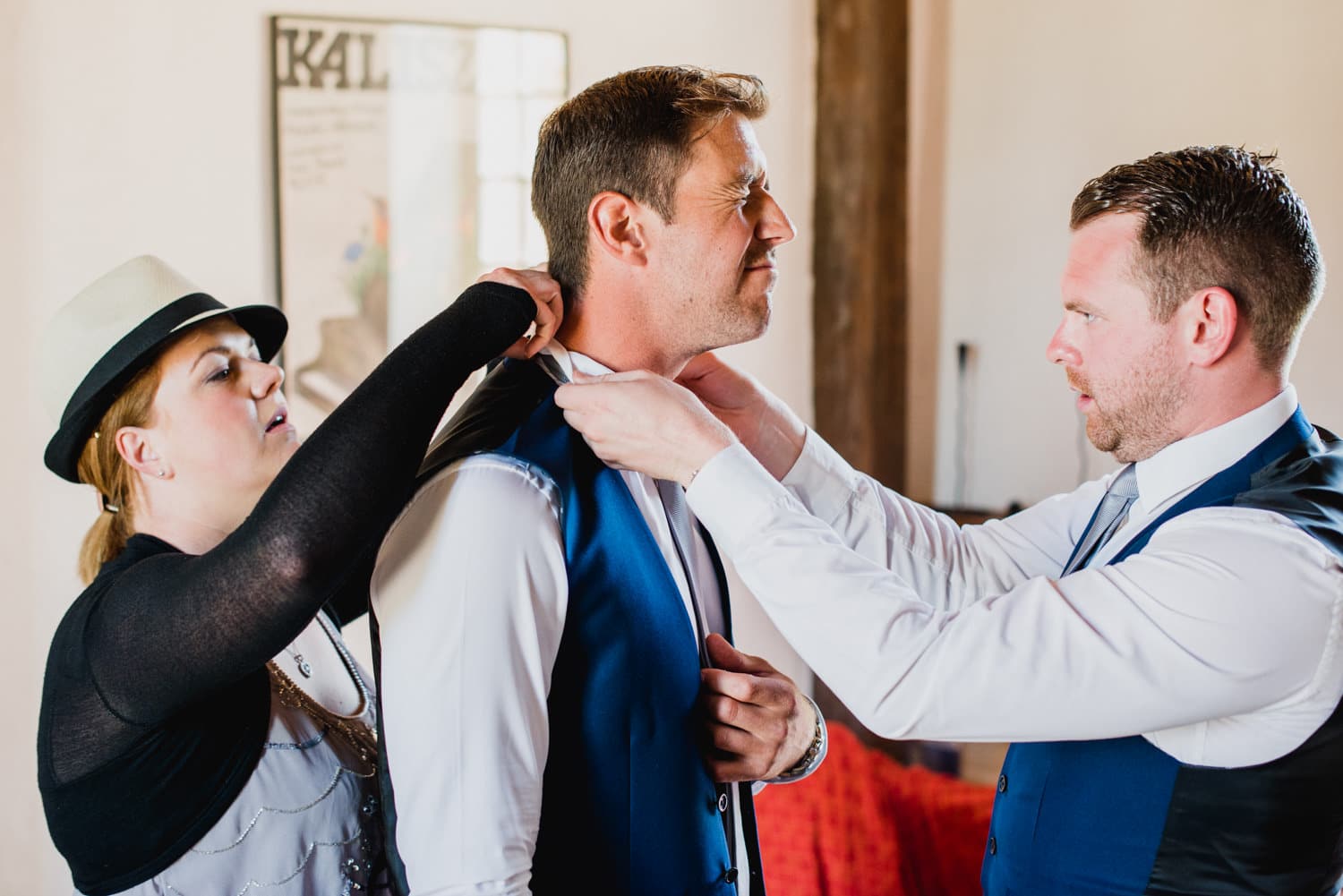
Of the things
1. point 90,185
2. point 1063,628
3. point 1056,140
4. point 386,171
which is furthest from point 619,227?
point 1056,140

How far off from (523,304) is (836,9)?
9.07ft

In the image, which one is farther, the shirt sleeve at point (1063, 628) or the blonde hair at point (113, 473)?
the blonde hair at point (113, 473)

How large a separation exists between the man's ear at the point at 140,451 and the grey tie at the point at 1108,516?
1.30m

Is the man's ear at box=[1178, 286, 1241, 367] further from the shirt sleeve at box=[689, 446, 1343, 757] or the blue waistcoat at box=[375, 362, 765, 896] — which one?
the blue waistcoat at box=[375, 362, 765, 896]

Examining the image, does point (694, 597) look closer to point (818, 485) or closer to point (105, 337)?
point (818, 485)

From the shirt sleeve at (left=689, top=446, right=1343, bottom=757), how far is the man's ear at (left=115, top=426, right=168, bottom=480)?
747 millimetres

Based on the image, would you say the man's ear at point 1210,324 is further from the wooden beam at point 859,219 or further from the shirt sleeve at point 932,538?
the wooden beam at point 859,219

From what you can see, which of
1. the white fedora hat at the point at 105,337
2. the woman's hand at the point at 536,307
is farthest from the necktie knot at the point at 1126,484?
the white fedora hat at the point at 105,337

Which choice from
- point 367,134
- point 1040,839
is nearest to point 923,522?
point 1040,839

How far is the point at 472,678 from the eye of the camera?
3.77ft

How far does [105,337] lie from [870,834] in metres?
2.06

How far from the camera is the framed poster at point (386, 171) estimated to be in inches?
130

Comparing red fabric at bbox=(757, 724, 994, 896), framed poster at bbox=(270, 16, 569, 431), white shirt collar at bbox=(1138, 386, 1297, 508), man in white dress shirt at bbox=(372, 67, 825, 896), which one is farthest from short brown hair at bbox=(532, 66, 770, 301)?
framed poster at bbox=(270, 16, 569, 431)

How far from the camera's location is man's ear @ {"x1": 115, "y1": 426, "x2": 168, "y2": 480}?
1500mm
